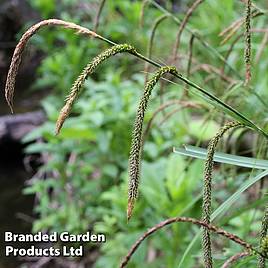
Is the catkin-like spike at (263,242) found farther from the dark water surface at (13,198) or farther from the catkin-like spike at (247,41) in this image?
the dark water surface at (13,198)

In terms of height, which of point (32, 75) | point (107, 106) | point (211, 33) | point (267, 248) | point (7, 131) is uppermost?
point (32, 75)

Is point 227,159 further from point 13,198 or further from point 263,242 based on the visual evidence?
point 13,198

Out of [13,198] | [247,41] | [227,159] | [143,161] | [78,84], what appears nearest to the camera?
[78,84]

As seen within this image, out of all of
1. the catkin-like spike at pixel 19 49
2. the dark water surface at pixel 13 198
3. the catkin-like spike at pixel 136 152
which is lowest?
the catkin-like spike at pixel 136 152

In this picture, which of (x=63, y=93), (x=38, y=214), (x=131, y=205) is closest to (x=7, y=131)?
(x=63, y=93)

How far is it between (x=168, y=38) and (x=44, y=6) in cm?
104

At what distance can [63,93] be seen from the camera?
3.59 metres

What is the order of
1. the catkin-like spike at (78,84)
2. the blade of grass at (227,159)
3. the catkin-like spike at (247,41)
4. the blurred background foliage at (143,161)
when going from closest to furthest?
the catkin-like spike at (78,84) → the catkin-like spike at (247,41) → the blade of grass at (227,159) → the blurred background foliage at (143,161)

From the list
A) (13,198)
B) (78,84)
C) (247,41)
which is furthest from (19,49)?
(13,198)

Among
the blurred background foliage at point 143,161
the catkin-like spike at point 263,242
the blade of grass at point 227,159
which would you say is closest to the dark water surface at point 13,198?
the blurred background foliage at point 143,161

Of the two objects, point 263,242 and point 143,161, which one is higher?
point 143,161

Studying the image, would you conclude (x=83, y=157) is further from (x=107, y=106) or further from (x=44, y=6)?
(x=44, y=6)

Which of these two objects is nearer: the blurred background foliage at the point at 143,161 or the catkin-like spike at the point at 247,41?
the catkin-like spike at the point at 247,41

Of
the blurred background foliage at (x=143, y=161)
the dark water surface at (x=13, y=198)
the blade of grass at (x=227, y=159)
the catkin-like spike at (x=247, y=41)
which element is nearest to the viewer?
the catkin-like spike at (x=247, y=41)
